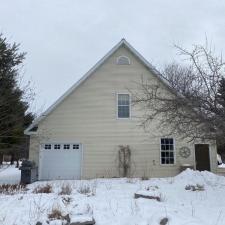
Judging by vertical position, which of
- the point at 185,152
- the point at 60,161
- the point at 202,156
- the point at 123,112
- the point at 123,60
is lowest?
the point at 60,161

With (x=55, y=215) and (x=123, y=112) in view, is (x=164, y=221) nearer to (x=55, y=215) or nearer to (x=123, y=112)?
(x=55, y=215)

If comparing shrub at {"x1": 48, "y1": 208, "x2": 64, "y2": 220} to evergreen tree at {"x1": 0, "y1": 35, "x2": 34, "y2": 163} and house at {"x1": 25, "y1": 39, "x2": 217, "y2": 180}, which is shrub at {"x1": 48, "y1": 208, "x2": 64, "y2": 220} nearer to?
evergreen tree at {"x1": 0, "y1": 35, "x2": 34, "y2": 163}

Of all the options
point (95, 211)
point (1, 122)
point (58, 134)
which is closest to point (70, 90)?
point (58, 134)

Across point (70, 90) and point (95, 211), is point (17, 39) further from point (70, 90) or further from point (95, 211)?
point (95, 211)

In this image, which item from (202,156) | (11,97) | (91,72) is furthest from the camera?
(202,156)

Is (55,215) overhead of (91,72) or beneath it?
beneath

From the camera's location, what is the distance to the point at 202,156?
19.6 metres

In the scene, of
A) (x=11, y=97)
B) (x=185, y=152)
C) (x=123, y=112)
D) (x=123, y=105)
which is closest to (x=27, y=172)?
(x=11, y=97)

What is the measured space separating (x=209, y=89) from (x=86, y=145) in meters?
9.96

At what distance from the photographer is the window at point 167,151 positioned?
729 inches

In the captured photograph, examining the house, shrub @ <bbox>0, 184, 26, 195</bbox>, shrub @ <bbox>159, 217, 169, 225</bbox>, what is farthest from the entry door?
shrub @ <bbox>159, 217, 169, 225</bbox>

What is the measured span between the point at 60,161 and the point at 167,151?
617cm

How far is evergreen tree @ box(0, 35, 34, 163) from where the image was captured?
53.0 feet

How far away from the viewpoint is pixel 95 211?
23.7 feet
